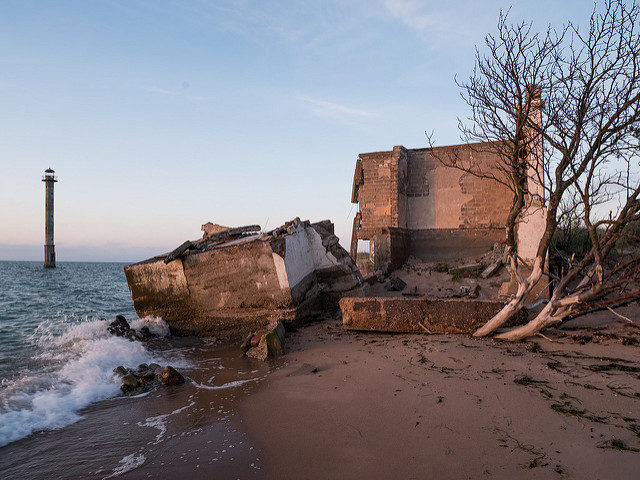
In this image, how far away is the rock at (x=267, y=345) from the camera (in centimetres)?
545

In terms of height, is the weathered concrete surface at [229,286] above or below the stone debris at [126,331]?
above

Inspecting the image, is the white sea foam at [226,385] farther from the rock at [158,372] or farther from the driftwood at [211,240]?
the driftwood at [211,240]

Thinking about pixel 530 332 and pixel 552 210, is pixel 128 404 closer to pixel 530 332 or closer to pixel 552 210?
pixel 530 332

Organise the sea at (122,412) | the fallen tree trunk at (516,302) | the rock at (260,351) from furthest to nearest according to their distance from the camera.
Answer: the rock at (260,351) → the fallen tree trunk at (516,302) → the sea at (122,412)

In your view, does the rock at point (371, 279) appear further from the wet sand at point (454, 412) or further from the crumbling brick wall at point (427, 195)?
the wet sand at point (454, 412)

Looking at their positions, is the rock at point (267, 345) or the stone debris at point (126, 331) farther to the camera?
the stone debris at point (126, 331)

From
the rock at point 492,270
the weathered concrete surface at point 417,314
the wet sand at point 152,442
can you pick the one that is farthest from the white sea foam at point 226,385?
the rock at point 492,270

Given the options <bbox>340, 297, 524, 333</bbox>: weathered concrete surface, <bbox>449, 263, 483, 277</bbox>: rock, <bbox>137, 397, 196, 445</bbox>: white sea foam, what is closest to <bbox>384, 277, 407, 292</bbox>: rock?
<bbox>449, 263, 483, 277</bbox>: rock

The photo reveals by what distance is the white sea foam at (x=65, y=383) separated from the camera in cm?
375

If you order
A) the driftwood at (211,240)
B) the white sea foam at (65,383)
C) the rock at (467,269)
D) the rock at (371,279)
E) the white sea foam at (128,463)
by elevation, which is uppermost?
the driftwood at (211,240)

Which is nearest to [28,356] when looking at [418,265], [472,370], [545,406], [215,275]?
[215,275]

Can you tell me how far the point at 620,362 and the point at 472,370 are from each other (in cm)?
170

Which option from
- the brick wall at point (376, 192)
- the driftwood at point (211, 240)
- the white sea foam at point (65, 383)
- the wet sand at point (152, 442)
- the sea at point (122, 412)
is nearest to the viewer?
the wet sand at point (152, 442)

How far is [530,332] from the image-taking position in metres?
5.18
